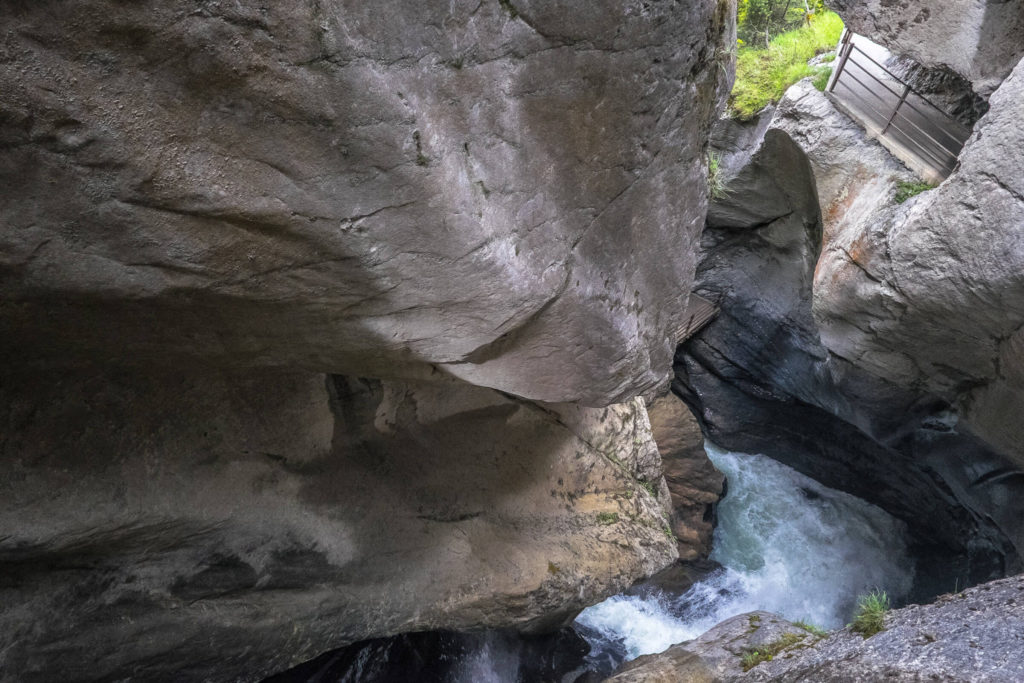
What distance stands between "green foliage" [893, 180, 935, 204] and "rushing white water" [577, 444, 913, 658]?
6.23 m

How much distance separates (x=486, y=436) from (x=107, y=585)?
2688 millimetres

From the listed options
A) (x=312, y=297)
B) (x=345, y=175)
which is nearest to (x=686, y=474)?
(x=312, y=297)

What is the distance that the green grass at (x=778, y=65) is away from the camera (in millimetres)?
8727

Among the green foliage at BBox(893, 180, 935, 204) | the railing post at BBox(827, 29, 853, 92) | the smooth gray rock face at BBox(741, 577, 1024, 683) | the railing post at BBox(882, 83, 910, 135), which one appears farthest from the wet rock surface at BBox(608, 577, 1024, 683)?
the railing post at BBox(827, 29, 853, 92)

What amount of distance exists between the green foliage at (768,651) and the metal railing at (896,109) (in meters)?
4.85

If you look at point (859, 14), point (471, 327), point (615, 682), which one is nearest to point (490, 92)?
point (471, 327)

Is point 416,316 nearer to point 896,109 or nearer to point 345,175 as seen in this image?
point 345,175

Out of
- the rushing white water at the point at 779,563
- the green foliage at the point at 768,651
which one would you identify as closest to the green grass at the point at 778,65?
the rushing white water at the point at 779,563

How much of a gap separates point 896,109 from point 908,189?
1016 millimetres

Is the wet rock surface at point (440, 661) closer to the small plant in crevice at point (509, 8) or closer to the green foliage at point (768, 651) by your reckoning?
the green foliage at point (768, 651)

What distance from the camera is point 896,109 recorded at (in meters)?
7.19

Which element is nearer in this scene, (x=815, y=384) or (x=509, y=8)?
(x=509, y=8)

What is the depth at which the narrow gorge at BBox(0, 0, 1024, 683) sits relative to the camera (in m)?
A: 2.03

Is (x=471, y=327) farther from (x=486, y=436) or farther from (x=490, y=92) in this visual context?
(x=486, y=436)
